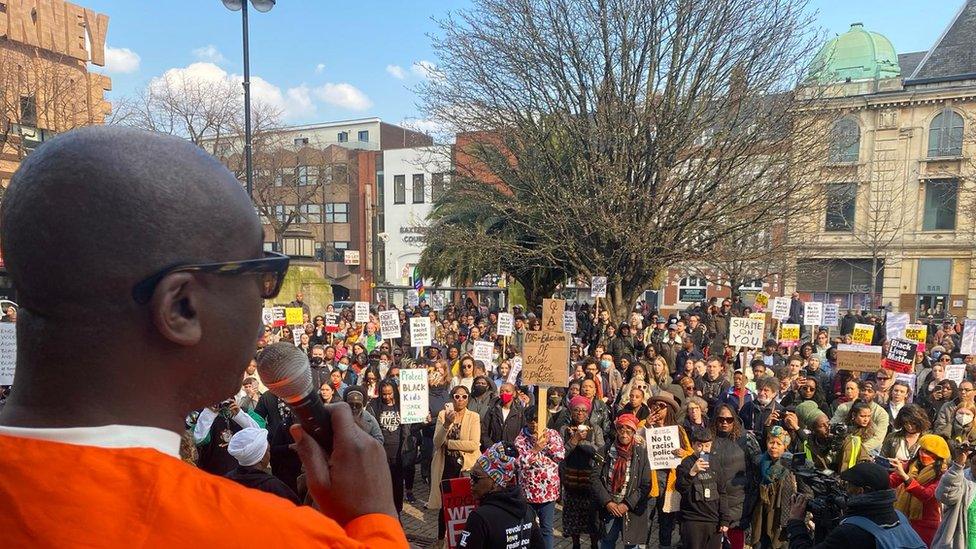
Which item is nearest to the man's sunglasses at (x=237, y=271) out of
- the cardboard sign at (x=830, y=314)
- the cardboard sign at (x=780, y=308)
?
the cardboard sign at (x=780, y=308)

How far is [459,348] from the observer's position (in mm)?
13844

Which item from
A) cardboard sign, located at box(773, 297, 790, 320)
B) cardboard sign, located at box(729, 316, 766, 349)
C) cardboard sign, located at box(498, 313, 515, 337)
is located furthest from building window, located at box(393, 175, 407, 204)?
cardboard sign, located at box(729, 316, 766, 349)

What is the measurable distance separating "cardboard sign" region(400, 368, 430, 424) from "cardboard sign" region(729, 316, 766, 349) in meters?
6.20

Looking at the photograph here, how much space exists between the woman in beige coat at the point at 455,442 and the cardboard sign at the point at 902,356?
21.9 ft

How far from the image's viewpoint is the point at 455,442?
23.1 ft

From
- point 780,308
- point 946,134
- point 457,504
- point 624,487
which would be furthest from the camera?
point 946,134

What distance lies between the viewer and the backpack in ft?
10.9

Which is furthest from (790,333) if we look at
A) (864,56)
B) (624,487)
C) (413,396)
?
(864,56)

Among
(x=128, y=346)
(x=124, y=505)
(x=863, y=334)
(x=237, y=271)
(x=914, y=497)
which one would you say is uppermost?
(x=237, y=271)

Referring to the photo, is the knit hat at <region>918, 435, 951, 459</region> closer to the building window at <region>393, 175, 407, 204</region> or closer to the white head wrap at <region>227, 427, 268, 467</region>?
the white head wrap at <region>227, 427, 268, 467</region>

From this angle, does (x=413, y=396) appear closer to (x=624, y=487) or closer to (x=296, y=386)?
(x=624, y=487)

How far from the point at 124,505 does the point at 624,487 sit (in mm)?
5732

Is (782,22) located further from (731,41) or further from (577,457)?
(577,457)

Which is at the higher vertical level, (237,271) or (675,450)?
(237,271)
